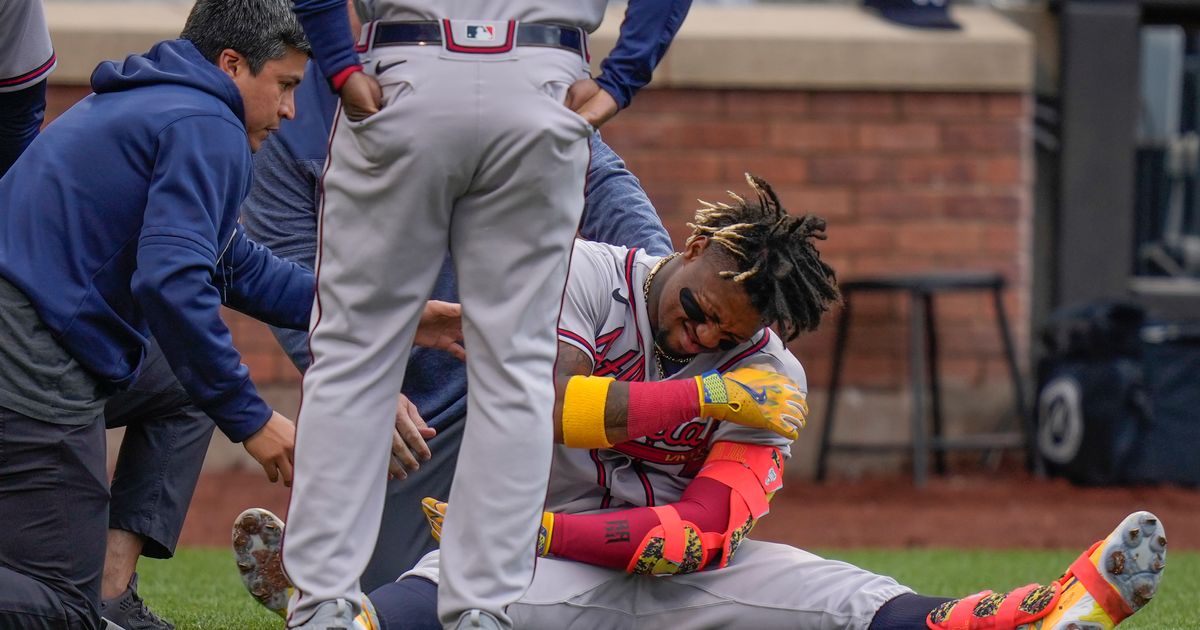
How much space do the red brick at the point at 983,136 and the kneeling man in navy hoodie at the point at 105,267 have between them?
17.6 ft

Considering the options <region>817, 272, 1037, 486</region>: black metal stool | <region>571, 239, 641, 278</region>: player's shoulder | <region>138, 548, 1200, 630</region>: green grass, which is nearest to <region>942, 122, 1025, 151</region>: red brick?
<region>817, 272, 1037, 486</region>: black metal stool

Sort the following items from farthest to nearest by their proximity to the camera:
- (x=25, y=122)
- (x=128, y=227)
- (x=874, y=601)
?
(x=25, y=122), (x=874, y=601), (x=128, y=227)

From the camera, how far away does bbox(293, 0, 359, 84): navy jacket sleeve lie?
234 centimetres

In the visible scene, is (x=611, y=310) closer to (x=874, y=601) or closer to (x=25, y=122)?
(x=874, y=601)

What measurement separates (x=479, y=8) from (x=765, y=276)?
2.64 feet

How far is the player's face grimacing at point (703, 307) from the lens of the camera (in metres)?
2.85

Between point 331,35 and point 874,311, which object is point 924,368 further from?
point 331,35

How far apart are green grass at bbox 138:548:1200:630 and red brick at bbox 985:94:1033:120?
289 centimetres

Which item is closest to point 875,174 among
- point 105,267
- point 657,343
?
point 657,343

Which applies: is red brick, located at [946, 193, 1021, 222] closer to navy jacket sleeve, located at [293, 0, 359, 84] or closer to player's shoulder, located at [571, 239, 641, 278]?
player's shoulder, located at [571, 239, 641, 278]

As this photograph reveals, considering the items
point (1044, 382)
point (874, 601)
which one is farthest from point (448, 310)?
point (1044, 382)

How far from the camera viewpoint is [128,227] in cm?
272

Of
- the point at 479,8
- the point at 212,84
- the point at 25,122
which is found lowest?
the point at 25,122

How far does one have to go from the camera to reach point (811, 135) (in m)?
7.61
